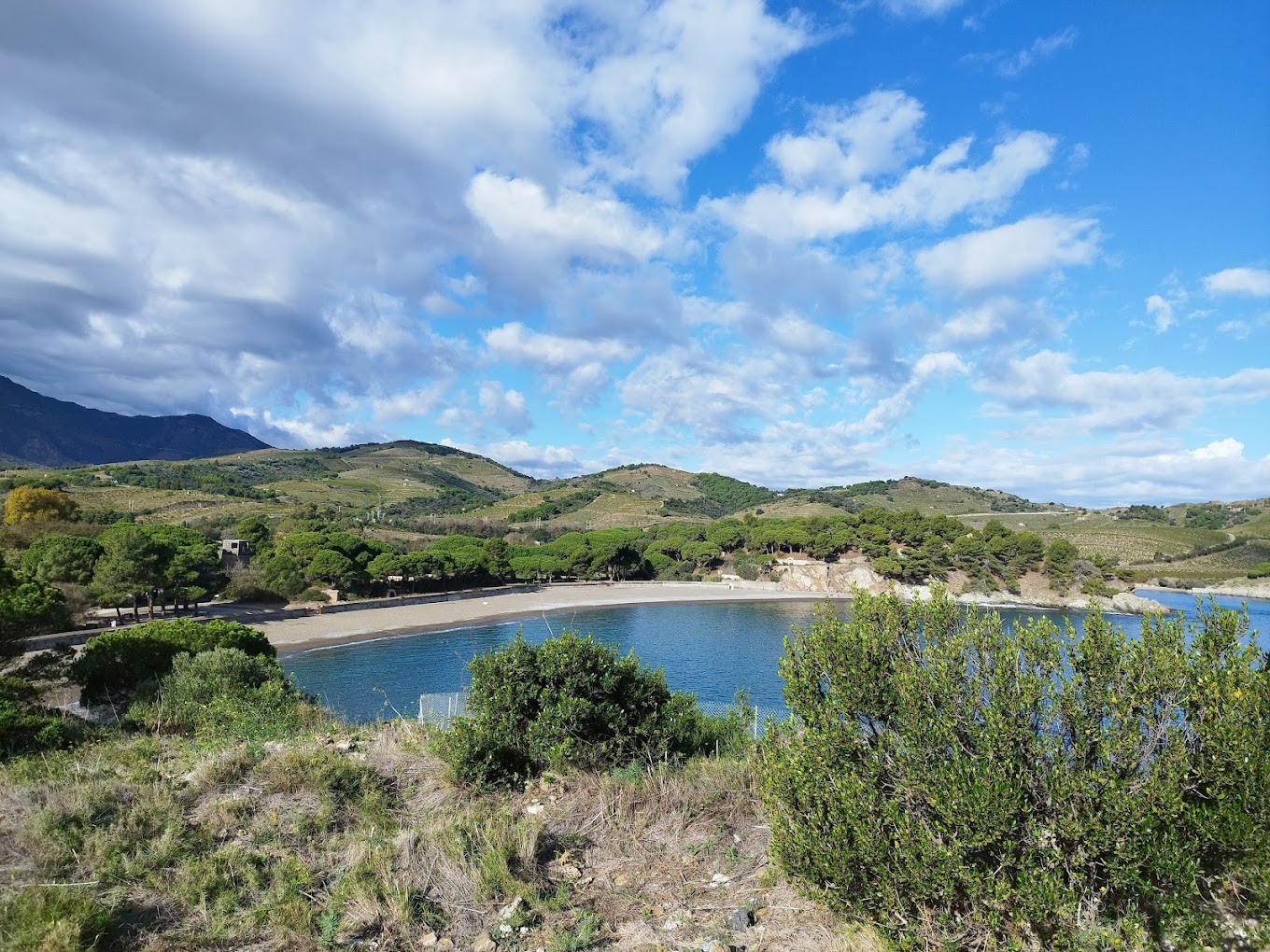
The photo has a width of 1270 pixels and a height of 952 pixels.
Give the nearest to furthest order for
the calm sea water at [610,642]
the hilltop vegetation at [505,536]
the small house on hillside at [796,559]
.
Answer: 1. the calm sea water at [610,642]
2. the hilltop vegetation at [505,536]
3. the small house on hillside at [796,559]

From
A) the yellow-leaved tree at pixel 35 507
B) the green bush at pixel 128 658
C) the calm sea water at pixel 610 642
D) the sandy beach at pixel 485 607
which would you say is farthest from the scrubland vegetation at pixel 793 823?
the yellow-leaved tree at pixel 35 507

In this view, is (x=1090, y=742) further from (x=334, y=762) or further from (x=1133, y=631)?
(x=1133, y=631)

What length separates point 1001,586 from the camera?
69312 millimetres

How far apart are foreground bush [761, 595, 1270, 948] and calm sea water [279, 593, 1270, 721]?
36.5 feet

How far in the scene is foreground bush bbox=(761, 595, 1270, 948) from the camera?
3.56 metres

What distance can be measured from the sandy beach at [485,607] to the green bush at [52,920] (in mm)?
33812

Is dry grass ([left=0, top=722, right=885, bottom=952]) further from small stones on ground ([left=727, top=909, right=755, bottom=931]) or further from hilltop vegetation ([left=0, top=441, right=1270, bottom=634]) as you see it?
hilltop vegetation ([left=0, top=441, right=1270, bottom=634])

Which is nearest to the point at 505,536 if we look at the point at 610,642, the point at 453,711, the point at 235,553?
the point at 235,553

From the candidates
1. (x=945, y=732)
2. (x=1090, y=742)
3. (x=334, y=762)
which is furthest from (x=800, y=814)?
(x=334, y=762)

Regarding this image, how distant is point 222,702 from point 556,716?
5649 mm

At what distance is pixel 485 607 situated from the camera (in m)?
52.3

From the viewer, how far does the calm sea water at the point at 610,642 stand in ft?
84.6

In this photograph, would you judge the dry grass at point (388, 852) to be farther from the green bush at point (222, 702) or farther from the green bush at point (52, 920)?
the green bush at point (222, 702)

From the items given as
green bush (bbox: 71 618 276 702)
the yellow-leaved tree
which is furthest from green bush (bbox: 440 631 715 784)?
the yellow-leaved tree
